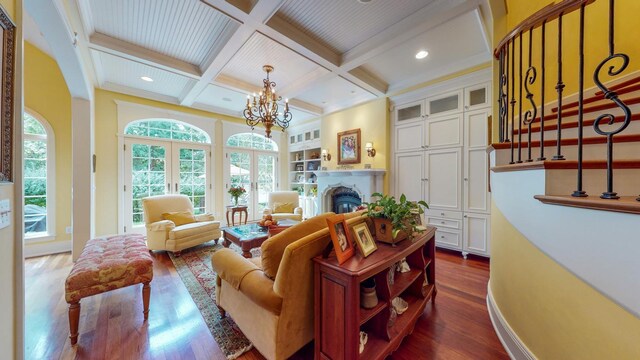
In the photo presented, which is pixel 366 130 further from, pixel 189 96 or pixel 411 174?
pixel 189 96

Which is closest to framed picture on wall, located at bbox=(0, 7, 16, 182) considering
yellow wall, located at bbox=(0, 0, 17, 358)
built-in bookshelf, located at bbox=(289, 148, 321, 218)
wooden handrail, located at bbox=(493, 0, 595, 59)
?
yellow wall, located at bbox=(0, 0, 17, 358)

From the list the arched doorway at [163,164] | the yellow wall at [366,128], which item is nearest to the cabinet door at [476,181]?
the yellow wall at [366,128]

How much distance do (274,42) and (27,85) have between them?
155 inches

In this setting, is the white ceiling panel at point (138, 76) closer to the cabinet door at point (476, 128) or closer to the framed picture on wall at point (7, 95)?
the framed picture on wall at point (7, 95)

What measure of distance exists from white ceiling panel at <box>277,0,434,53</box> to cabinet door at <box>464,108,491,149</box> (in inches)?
72.7

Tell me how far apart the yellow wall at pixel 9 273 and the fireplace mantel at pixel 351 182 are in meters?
4.06

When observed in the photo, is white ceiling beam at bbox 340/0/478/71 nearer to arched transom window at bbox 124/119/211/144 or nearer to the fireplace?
the fireplace

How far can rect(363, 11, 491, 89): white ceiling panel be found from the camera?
8.66 ft

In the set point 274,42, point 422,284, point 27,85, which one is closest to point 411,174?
point 422,284

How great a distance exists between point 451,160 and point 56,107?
21.3 feet

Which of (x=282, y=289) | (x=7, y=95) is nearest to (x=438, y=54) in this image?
(x=282, y=289)

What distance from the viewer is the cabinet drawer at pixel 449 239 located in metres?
3.50

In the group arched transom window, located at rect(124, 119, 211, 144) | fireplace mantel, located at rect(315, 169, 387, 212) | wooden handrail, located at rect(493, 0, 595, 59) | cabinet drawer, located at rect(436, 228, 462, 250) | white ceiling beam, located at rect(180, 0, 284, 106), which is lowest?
cabinet drawer, located at rect(436, 228, 462, 250)

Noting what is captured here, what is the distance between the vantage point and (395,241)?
164 centimetres
